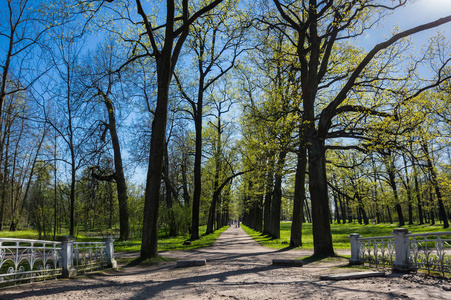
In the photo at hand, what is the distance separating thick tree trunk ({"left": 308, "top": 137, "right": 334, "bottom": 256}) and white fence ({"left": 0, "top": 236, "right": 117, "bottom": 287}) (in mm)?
7190

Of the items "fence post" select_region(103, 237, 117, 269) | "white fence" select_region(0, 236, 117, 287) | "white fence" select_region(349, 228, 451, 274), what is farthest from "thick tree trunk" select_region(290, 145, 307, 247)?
"white fence" select_region(0, 236, 117, 287)

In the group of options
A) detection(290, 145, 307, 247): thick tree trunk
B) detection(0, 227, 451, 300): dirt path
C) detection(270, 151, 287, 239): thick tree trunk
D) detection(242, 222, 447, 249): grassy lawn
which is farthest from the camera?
detection(270, 151, 287, 239): thick tree trunk

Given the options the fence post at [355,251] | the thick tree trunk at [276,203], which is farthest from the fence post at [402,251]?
the thick tree trunk at [276,203]

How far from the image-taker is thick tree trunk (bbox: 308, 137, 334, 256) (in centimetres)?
1100

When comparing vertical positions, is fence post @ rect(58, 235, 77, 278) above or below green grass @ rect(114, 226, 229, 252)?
above

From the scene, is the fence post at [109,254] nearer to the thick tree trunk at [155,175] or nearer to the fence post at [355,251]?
the thick tree trunk at [155,175]

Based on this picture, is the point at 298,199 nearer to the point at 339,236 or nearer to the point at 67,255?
the point at 67,255

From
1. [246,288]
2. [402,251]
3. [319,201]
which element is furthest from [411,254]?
[246,288]

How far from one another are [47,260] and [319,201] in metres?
8.86

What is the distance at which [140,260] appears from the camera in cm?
1038

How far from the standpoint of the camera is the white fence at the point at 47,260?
5547 mm

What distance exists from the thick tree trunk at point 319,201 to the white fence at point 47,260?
23.6 feet

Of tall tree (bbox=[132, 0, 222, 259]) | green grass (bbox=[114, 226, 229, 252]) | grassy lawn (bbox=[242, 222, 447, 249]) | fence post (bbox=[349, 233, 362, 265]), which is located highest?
tall tree (bbox=[132, 0, 222, 259])

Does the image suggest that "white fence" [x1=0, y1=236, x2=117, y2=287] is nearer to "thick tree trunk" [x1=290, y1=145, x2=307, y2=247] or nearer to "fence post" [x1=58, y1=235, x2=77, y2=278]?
"fence post" [x1=58, y1=235, x2=77, y2=278]
